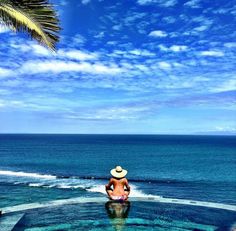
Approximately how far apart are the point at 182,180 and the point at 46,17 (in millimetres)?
52188

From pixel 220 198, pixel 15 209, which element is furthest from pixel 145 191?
pixel 15 209

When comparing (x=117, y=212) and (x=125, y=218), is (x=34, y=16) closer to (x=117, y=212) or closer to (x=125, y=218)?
(x=125, y=218)

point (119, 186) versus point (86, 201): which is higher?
point (119, 186)

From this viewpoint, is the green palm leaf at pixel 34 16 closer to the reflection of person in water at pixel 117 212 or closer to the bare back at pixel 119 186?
the reflection of person in water at pixel 117 212

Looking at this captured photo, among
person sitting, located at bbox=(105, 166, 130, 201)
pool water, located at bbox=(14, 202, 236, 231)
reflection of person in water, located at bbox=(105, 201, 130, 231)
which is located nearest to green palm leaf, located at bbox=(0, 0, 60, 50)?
pool water, located at bbox=(14, 202, 236, 231)

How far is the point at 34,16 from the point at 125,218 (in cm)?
698

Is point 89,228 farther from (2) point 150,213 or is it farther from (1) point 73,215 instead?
(2) point 150,213

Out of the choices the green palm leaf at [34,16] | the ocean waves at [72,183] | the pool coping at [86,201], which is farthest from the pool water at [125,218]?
the ocean waves at [72,183]

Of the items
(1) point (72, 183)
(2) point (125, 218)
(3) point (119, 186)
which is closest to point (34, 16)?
(2) point (125, 218)

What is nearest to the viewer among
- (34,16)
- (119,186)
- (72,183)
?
(34,16)

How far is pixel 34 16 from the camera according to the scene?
5.71 metres

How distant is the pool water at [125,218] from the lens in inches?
397

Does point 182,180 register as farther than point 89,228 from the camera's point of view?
Yes

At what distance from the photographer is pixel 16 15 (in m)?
5.69
